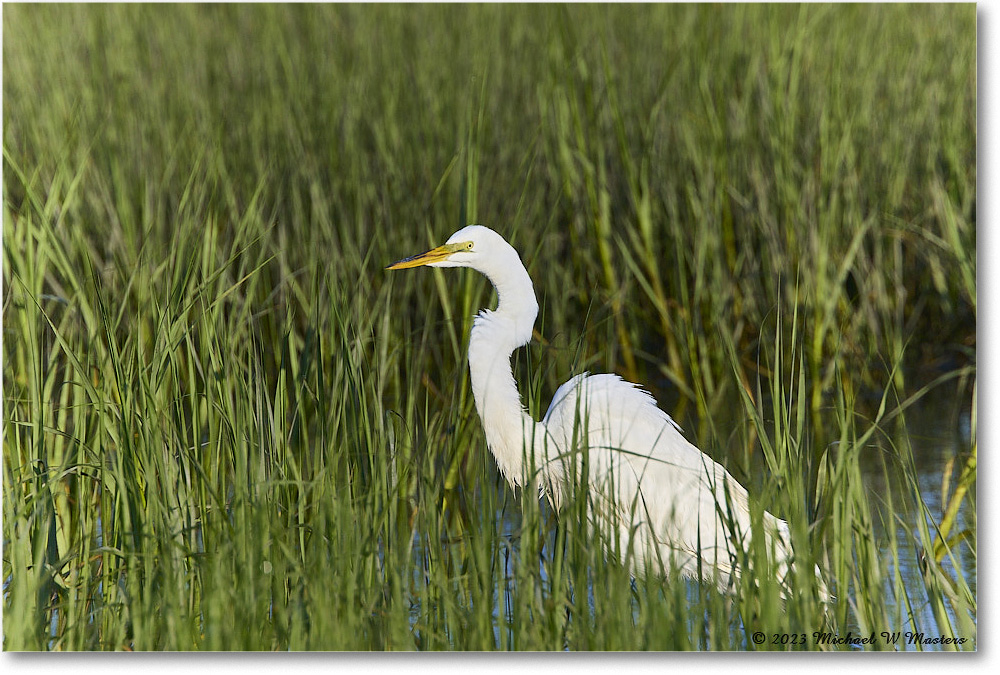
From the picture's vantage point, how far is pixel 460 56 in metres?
2.51

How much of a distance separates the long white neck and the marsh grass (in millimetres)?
71

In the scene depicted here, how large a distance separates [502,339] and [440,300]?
46 centimetres

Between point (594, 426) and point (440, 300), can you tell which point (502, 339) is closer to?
point (594, 426)

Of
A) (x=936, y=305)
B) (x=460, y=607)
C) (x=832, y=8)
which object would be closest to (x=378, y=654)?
(x=460, y=607)

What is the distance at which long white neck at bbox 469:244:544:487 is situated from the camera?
2.19 m

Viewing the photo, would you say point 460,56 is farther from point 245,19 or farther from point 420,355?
point 420,355

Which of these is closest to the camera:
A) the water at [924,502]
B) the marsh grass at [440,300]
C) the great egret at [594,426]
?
the marsh grass at [440,300]

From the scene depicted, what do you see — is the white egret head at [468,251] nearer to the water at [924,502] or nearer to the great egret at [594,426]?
the great egret at [594,426]

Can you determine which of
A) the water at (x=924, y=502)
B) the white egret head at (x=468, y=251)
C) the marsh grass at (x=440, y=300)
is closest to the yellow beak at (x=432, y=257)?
the white egret head at (x=468, y=251)

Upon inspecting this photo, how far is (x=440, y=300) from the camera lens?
8.63ft

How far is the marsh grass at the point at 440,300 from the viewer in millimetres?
1851

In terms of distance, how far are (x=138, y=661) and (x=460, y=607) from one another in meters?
0.66

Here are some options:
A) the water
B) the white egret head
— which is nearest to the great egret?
the white egret head

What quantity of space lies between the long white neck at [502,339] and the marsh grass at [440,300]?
7 cm
